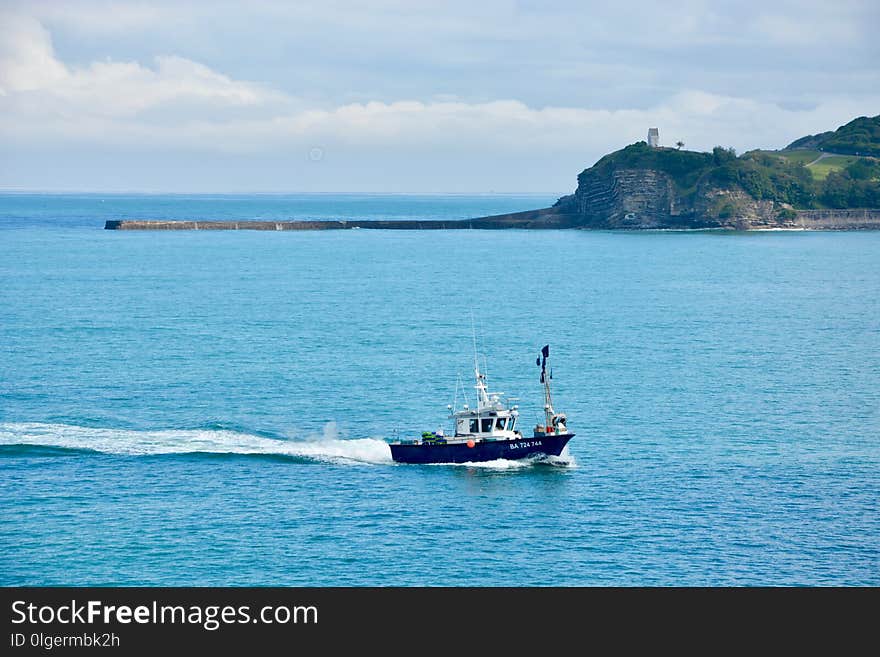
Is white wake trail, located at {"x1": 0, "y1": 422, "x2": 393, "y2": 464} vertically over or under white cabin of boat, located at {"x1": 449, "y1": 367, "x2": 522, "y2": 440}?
under

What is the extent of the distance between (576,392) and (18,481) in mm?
49260

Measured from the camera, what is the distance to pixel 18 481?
78438 millimetres

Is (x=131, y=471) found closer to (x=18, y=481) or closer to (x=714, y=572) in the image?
(x=18, y=481)

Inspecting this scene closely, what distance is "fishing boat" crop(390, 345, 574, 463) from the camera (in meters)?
83.4

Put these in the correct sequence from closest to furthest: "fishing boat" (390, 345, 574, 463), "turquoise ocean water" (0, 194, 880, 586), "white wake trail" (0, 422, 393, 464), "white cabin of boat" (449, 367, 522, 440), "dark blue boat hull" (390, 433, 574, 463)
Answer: "turquoise ocean water" (0, 194, 880, 586) < "dark blue boat hull" (390, 433, 574, 463) < "fishing boat" (390, 345, 574, 463) < "white cabin of boat" (449, 367, 522, 440) < "white wake trail" (0, 422, 393, 464)

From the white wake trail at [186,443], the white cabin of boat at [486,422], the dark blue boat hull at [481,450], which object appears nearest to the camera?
the dark blue boat hull at [481,450]

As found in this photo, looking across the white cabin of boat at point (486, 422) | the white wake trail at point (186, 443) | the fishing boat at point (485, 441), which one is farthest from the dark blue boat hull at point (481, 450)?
the white wake trail at point (186, 443)

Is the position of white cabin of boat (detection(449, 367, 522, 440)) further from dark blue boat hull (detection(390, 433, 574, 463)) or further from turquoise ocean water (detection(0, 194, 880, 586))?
turquoise ocean water (detection(0, 194, 880, 586))

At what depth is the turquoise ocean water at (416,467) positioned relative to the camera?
65250 millimetres

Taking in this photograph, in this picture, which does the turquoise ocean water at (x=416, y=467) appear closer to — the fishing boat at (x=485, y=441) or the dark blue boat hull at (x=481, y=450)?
the dark blue boat hull at (x=481, y=450)

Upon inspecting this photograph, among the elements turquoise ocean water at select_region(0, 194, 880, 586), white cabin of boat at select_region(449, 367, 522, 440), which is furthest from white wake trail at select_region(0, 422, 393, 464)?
white cabin of boat at select_region(449, 367, 522, 440)

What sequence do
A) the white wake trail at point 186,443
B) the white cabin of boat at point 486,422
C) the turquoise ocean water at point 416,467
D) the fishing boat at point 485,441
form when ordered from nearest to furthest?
the turquoise ocean water at point 416,467 → the fishing boat at point 485,441 → the white cabin of boat at point 486,422 → the white wake trail at point 186,443

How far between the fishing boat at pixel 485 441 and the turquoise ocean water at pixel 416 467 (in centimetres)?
120
